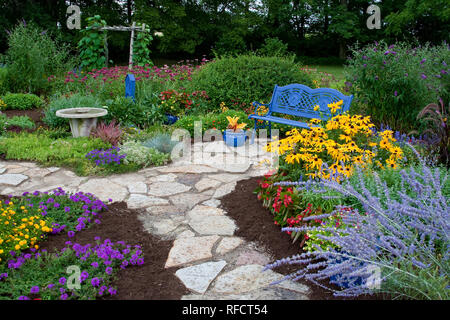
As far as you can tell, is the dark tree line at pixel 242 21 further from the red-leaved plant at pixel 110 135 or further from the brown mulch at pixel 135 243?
the brown mulch at pixel 135 243

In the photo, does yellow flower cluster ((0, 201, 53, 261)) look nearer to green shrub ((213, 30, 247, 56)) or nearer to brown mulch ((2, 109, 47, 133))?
brown mulch ((2, 109, 47, 133))

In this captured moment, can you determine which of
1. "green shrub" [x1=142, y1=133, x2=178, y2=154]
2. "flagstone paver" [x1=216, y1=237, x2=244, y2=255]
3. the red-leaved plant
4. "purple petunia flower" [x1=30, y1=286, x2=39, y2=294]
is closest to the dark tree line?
the red-leaved plant

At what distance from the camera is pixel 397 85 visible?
20.5 ft

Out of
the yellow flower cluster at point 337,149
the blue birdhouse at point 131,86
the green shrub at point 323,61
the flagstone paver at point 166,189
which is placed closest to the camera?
the yellow flower cluster at point 337,149

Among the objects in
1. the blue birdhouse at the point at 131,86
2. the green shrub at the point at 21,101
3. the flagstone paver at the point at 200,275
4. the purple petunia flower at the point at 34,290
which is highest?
the blue birdhouse at the point at 131,86

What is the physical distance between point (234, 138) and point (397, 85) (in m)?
2.63

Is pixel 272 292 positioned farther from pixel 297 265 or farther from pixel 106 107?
pixel 106 107

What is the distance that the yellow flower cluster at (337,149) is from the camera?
3750mm

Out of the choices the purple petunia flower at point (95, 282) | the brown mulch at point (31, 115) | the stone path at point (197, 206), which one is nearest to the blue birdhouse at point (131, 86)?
the brown mulch at point (31, 115)

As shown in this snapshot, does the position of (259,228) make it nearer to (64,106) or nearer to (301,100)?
(301,100)

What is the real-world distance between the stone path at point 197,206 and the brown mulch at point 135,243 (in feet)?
0.25

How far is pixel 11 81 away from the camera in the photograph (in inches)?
390

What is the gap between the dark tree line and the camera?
20.9m
